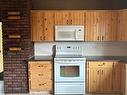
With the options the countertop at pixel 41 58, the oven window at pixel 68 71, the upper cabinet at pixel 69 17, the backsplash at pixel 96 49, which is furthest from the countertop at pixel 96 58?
the upper cabinet at pixel 69 17

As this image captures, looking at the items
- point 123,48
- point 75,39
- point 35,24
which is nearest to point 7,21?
point 35,24

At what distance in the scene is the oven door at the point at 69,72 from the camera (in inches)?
235

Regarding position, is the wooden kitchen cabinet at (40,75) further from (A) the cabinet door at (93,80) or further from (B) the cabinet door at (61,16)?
(B) the cabinet door at (61,16)

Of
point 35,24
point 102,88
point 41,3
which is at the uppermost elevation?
point 41,3

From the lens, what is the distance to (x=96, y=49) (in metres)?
6.67

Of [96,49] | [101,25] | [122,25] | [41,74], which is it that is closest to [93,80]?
[96,49]

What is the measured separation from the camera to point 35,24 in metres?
6.31

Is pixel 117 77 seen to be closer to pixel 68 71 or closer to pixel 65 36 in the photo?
pixel 68 71

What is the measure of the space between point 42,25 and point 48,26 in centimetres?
15

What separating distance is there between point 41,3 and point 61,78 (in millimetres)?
2082

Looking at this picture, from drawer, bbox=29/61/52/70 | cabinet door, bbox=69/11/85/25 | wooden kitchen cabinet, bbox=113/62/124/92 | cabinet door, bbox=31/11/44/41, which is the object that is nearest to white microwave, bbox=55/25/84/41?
cabinet door, bbox=69/11/85/25

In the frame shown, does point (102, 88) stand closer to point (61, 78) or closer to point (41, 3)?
point (61, 78)

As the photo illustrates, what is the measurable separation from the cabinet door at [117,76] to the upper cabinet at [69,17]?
1376mm

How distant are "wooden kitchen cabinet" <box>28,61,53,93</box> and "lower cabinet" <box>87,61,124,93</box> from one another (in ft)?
3.12
